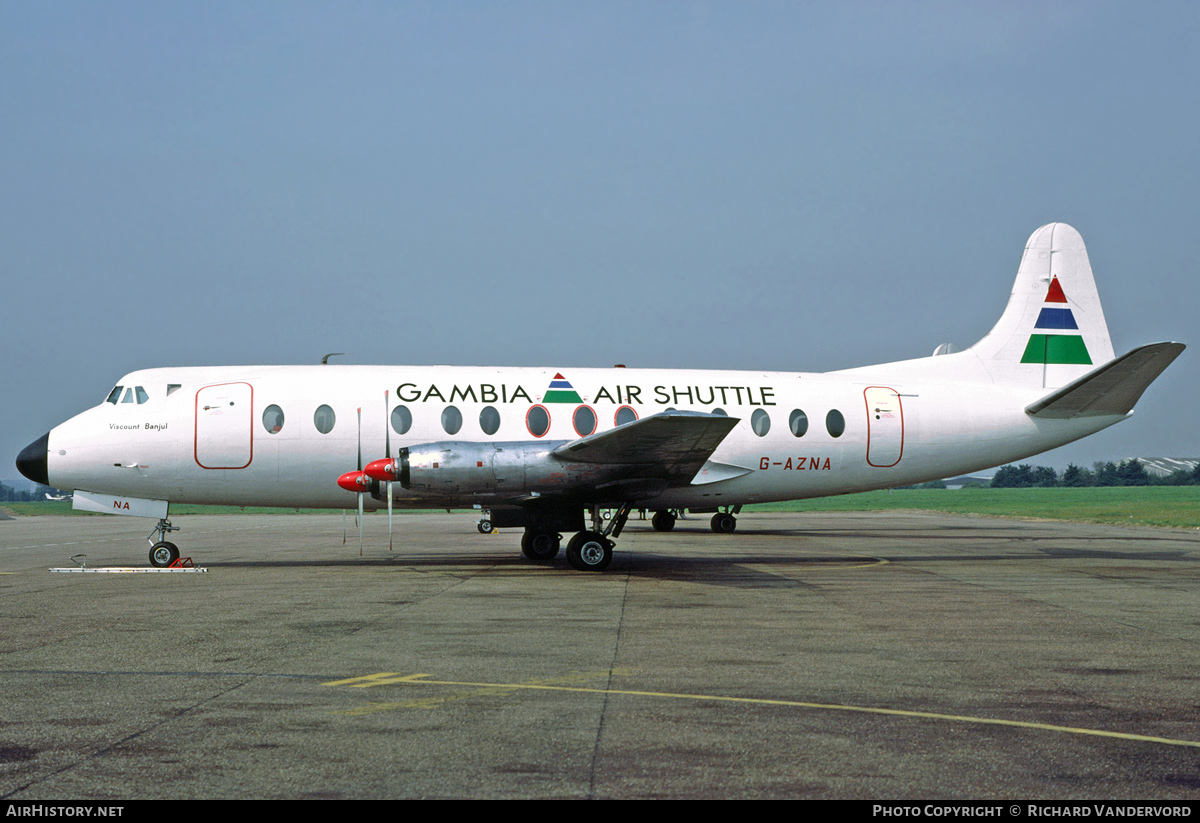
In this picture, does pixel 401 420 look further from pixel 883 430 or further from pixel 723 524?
pixel 723 524

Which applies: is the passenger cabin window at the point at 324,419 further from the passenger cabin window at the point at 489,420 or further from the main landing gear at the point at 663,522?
the main landing gear at the point at 663,522

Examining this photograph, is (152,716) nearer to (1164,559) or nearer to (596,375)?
(596,375)

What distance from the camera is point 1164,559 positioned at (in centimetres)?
2194

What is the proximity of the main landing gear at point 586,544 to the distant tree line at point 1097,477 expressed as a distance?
137284 mm

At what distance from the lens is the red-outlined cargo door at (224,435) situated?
61.7ft

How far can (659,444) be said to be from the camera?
16984mm

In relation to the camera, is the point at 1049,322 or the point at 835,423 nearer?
the point at 835,423

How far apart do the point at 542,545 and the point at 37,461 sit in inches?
390

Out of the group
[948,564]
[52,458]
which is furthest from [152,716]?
[948,564]

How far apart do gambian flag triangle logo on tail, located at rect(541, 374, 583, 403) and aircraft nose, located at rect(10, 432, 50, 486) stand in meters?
9.62

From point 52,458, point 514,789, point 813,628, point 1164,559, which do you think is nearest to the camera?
point 514,789

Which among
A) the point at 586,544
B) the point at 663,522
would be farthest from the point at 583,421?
the point at 663,522

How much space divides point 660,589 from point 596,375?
6.27 metres

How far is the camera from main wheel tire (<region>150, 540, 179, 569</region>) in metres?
19.0
